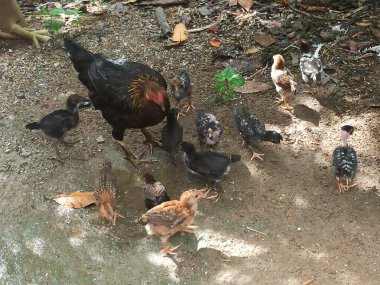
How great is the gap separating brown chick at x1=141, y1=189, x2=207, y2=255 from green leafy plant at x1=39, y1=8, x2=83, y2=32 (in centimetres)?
376

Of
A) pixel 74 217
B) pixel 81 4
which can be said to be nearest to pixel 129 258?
pixel 74 217

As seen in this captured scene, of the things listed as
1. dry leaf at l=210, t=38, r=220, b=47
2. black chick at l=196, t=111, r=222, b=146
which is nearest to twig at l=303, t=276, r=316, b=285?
black chick at l=196, t=111, r=222, b=146

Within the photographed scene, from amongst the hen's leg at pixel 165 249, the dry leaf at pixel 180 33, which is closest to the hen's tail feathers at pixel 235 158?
the hen's leg at pixel 165 249

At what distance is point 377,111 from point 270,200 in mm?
1770

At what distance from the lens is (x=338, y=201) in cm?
482

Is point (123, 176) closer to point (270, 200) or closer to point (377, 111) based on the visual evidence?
point (270, 200)

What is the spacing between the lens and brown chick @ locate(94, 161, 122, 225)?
184 inches

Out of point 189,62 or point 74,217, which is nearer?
point 74,217

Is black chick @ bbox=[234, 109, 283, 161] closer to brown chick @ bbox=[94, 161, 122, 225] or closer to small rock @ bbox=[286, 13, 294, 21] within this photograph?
brown chick @ bbox=[94, 161, 122, 225]

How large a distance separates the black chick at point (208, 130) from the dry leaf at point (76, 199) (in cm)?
126

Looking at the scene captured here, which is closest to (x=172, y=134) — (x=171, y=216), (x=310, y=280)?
(x=171, y=216)

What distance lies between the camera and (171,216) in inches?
172

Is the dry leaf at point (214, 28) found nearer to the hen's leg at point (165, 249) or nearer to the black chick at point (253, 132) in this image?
the black chick at point (253, 132)

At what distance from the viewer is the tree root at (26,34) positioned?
720cm
